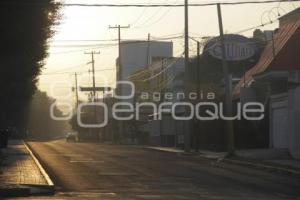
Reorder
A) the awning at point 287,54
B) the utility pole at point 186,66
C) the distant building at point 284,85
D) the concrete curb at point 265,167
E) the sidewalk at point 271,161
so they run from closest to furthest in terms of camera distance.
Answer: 1. the concrete curb at point 265,167
2. the sidewalk at point 271,161
3. the distant building at point 284,85
4. the awning at point 287,54
5. the utility pole at point 186,66

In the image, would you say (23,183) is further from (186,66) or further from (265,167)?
(186,66)

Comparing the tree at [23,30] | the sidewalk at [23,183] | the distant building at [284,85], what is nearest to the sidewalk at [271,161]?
the distant building at [284,85]

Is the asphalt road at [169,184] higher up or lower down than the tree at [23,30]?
lower down

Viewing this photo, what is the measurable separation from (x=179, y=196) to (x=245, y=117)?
3168 cm

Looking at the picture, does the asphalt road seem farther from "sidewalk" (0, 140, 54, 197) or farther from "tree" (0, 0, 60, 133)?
"tree" (0, 0, 60, 133)

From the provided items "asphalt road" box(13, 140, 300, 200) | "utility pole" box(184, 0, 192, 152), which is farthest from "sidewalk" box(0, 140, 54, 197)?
"utility pole" box(184, 0, 192, 152)

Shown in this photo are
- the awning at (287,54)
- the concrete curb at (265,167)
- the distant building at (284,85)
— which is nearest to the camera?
the concrete curb at (265,167)

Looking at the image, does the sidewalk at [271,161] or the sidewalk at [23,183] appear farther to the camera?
the sidewalk at [271,161]

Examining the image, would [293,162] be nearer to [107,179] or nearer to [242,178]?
[242,178]

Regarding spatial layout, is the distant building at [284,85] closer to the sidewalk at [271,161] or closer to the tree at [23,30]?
the sidewalk at [271,161]

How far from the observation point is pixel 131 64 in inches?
5384

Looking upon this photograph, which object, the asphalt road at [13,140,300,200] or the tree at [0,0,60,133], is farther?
the asphalt road at [13,140,300,200]

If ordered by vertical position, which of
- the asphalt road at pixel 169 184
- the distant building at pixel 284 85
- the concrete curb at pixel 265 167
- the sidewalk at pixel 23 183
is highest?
the distant building at pixel 284 85

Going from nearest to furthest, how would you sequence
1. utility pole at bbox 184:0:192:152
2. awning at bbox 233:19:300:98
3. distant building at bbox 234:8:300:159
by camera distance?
1. distant building at bbox 234:8:300:159
2. awning at bbox 233:19:300:98
3. utility pole at bbox 184:0:192:152
